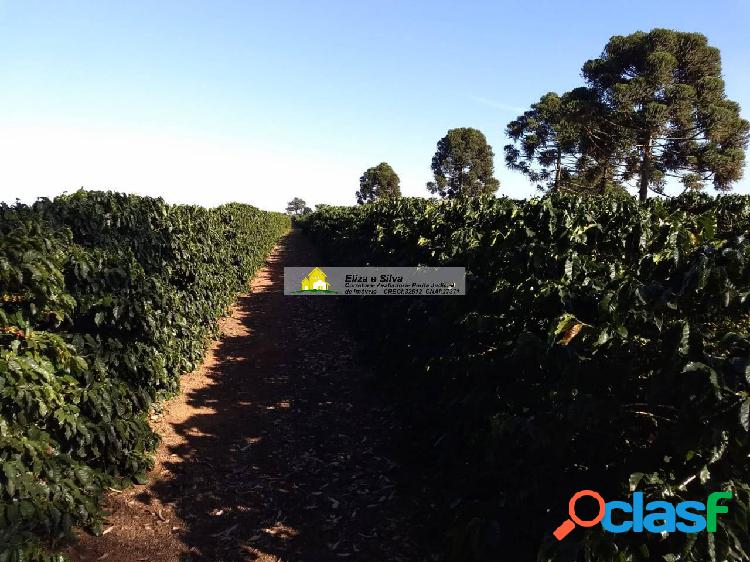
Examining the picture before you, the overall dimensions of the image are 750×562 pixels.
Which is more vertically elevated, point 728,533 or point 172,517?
point 728,533

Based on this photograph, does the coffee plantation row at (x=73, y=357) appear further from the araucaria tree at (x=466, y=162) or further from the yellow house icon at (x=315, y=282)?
the araucaria tree at (x=466, y=162)

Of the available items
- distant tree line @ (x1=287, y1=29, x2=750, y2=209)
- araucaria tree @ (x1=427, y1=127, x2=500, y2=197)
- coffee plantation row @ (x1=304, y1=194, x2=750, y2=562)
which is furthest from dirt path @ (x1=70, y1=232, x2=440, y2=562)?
araucaria tree @ (x1=427, y1=127, x2=500, y2=197)

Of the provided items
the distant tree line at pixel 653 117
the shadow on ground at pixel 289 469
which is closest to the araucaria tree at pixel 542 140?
the distant tree line at pixel 653 117

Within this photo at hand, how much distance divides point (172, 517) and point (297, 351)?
18.2 ft

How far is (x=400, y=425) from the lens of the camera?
6344mm

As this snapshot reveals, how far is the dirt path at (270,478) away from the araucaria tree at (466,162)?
49938 millimetres

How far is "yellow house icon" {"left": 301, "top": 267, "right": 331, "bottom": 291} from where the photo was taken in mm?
16031

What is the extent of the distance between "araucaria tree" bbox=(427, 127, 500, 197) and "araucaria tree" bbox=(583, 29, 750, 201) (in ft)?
88.2

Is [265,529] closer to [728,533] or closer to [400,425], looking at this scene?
[400,425]

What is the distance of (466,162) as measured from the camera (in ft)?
185

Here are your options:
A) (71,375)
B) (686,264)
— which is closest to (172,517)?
(71,375)

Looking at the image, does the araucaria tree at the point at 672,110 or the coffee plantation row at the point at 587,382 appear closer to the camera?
the coffee plantation row at the point at 587,382

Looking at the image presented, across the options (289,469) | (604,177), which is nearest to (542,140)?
(604,177)

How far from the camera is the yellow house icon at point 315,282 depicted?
1603 cm
